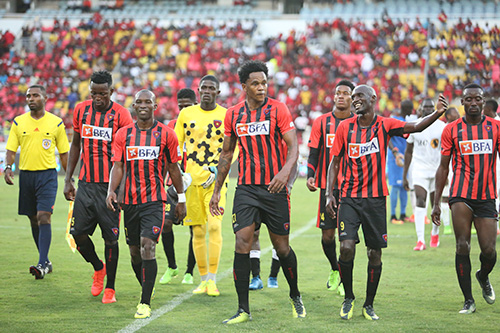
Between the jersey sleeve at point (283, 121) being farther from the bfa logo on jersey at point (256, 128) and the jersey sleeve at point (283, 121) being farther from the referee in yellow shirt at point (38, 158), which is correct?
the referee in yellow shirt at point (38, 158)

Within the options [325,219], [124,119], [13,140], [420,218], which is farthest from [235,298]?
[420,218]

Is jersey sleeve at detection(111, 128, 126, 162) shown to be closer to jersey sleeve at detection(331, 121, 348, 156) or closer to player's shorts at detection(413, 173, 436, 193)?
jersey sleeve at detection(331, 121, 348, 156)

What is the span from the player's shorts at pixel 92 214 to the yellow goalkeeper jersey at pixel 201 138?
1.05 m

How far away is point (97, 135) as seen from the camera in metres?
6.95

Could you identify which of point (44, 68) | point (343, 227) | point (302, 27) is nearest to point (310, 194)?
point (343, 227)

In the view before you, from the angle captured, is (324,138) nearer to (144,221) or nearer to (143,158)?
(143,158)

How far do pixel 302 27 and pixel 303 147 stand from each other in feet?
33.9

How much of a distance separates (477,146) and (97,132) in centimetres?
391

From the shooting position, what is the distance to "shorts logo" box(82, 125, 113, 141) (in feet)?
22.7

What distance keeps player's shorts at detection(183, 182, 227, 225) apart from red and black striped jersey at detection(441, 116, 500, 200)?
254 centimetres

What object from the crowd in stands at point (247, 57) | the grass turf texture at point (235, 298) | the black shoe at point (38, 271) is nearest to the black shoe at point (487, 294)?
the grass turf texture at point (235, 298)

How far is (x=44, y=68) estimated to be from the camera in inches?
1297

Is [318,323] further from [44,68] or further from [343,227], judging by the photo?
[44,68]

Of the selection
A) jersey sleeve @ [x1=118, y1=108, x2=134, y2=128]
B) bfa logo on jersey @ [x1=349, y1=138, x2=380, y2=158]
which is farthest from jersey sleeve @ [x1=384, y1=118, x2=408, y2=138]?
jersey sleeve @ [x1=118, y1=108, x2=134, y2=128]
